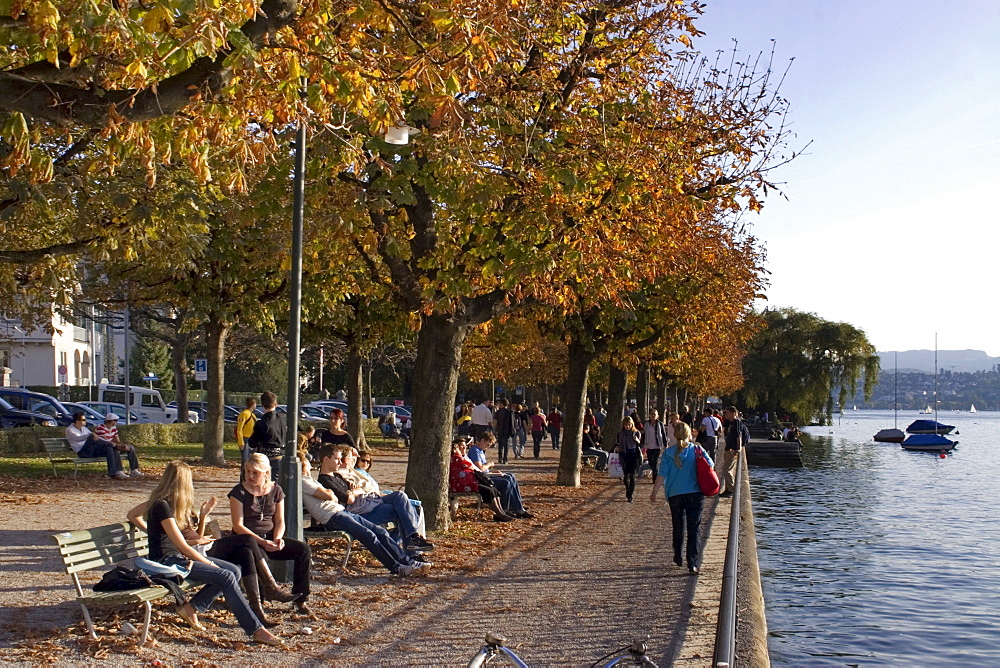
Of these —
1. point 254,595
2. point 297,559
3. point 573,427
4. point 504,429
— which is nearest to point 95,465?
point 573,427

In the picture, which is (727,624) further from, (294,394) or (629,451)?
(629,451)

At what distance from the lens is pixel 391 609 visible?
988cm

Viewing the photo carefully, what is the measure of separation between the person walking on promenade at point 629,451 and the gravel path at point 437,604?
4.38 meters

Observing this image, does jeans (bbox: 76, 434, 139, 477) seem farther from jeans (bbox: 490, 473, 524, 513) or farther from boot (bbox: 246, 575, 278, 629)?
boot (bbox: 246, 575, 278, 629)

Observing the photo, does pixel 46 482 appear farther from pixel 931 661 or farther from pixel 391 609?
pixel 931 661

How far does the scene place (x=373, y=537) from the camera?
1155 centimetres

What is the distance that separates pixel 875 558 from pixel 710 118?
10800mm

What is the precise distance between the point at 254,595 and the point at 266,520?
0.96 m

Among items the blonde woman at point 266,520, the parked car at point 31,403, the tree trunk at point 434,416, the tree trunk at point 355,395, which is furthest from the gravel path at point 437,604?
the parked car at point 31,403

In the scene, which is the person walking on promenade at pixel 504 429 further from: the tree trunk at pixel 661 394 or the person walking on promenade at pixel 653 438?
the tree trunk at pixel 661 394

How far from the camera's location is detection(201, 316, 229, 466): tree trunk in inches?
1000

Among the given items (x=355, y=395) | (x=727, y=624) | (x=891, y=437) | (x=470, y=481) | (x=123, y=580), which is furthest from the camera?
(x=891, y=437)

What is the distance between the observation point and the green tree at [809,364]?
249ft

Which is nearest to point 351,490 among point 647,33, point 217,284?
point 647,33
